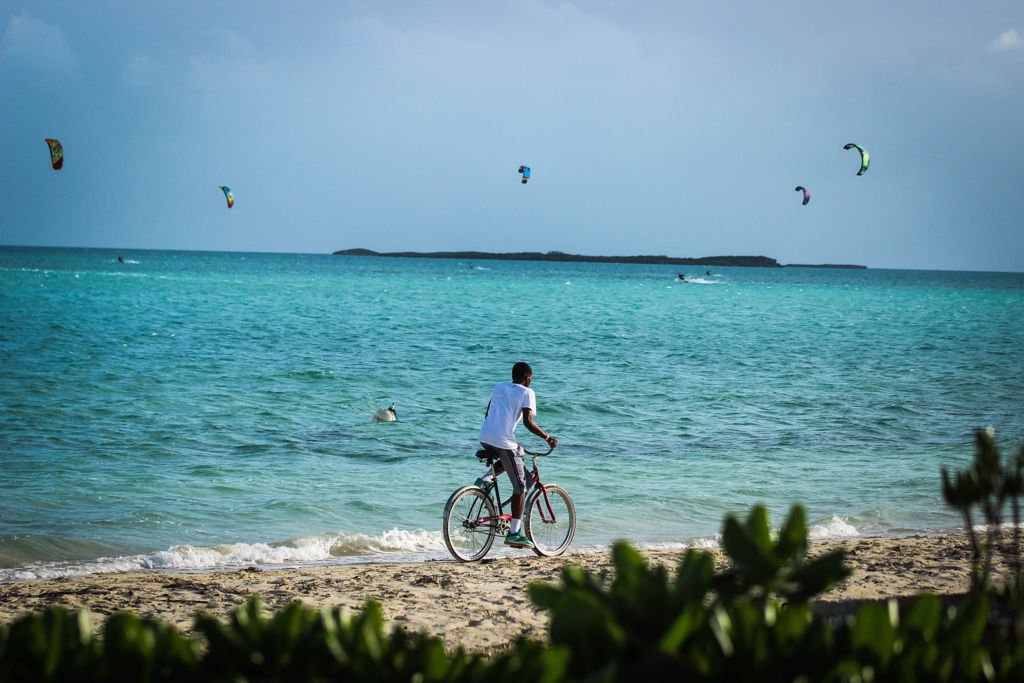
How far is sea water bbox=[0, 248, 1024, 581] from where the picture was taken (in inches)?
388

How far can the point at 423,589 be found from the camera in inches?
290

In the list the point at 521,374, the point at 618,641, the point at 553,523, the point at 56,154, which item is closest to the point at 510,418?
the point at 521,374

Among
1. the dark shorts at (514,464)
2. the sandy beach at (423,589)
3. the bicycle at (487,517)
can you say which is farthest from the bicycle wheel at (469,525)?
the dark shorts at (514,464)

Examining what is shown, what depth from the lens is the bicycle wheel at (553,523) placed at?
29.0ft

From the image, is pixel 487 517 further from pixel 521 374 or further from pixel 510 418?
pixel 521 374

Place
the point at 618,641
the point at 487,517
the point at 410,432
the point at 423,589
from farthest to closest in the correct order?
the point at 410,432 < the point at 487,517 < the point at 423,589 < the point at 618,641

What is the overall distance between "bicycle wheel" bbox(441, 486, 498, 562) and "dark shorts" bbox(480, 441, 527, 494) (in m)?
0.31

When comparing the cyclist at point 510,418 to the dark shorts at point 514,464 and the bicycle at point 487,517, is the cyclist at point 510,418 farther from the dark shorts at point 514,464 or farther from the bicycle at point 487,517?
the bicycle at point 487,517

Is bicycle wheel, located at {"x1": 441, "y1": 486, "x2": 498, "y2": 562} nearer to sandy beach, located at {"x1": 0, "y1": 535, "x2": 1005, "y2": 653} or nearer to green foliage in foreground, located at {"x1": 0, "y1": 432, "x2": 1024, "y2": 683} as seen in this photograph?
sandy beach, located at {"x1": 0, "y1": 535, "x2": 1005, "y2": 653}

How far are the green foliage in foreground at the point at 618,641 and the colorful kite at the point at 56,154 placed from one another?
2842 centimetres

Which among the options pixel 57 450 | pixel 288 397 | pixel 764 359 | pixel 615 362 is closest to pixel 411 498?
pixel 57 450

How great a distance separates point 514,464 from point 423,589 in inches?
58.0

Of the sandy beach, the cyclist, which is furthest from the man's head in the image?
the sandy beach

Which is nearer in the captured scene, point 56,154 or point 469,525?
point 469,525
